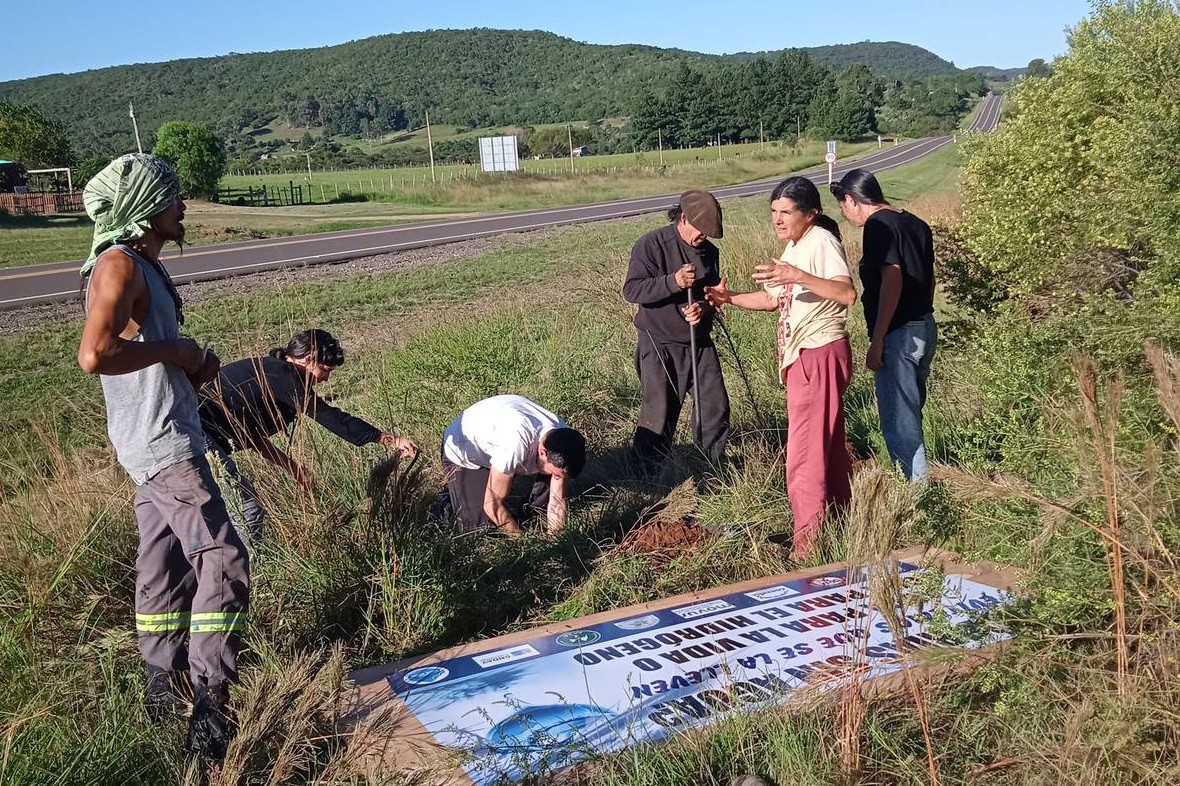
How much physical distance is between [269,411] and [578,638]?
181 centimetres

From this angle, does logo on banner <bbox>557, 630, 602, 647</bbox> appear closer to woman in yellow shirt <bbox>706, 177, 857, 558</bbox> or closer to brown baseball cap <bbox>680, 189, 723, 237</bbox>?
woman in yellow shirt <bbox>706, 177, 857, 558</bbox>

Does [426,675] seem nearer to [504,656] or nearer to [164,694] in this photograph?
[504,656]

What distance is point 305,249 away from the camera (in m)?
22.6

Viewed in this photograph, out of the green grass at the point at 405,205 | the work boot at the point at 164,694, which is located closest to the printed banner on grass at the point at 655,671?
the work boot at the point at 164,694

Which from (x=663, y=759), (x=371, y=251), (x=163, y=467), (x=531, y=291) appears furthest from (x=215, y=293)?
(x=663, y=759)

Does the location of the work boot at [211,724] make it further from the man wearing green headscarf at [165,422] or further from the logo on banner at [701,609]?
the logo on banner at [701,609]

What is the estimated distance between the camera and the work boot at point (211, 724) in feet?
9.55

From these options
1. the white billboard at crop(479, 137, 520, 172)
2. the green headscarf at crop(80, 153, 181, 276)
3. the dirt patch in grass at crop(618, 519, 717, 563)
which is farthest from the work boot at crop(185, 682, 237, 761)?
the white billboard at crop(479, 137, 520, 172)

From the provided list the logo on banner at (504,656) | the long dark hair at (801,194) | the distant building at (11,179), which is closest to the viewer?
the logo on banner at (504,656)

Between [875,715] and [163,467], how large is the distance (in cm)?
223

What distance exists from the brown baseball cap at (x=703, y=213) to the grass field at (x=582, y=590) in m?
1.23

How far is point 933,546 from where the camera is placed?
460 centimetres

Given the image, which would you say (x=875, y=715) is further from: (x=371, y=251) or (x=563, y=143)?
(x=563, y=143)

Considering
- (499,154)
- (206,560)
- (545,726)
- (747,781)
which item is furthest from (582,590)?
(499,154)
